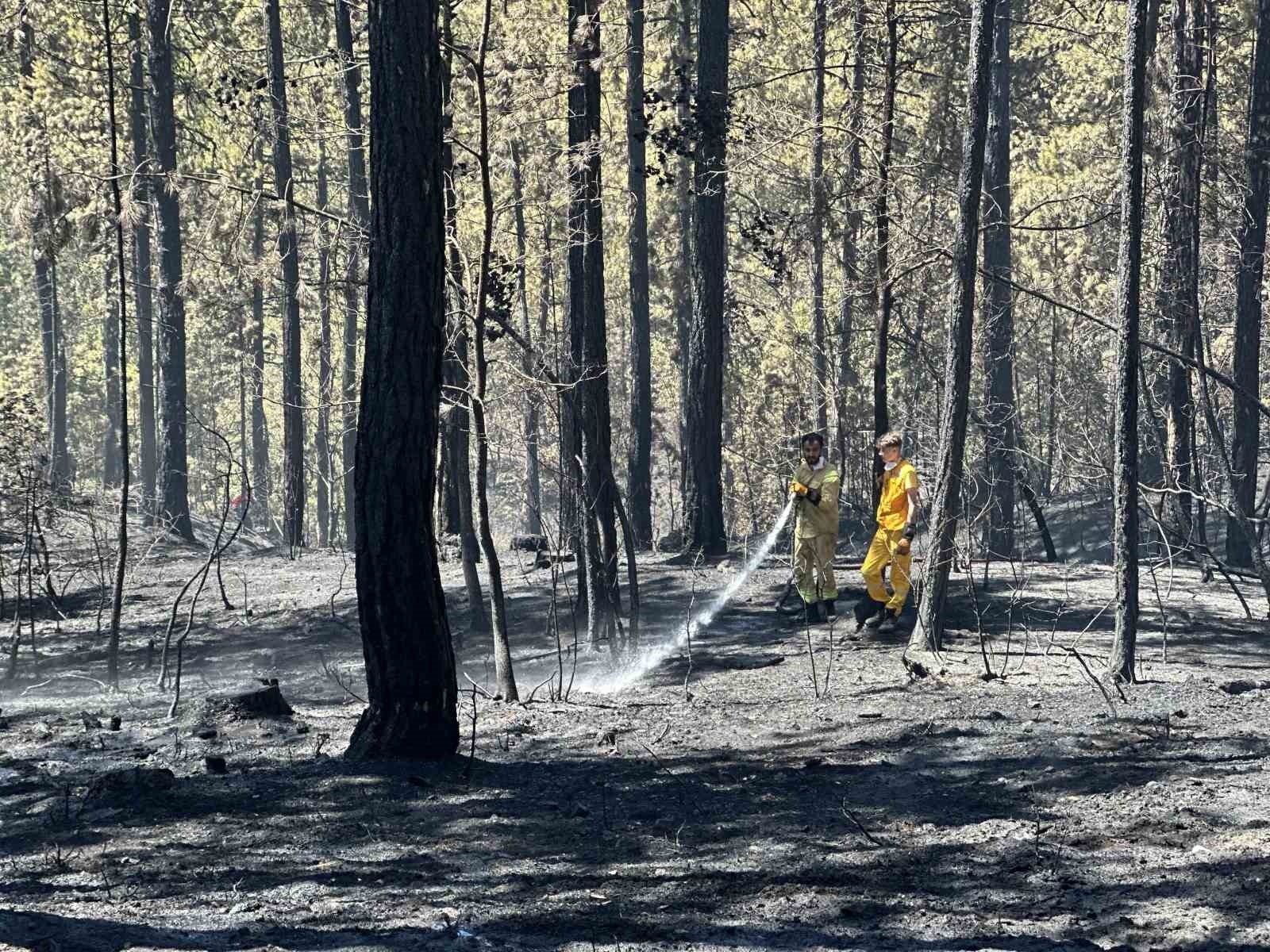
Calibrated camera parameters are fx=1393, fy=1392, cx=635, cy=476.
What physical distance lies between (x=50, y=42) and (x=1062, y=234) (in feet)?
71.1

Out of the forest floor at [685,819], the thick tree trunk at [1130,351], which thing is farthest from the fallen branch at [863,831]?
the thick tree trunk at [1130,351]

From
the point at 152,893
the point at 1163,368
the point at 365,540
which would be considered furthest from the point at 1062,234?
the point at 152,893

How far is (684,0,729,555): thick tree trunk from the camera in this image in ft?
57.6

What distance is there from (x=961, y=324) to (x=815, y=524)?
9.53 ft

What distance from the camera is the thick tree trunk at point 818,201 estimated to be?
1444cm

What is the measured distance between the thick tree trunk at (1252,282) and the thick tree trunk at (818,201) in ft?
18.6

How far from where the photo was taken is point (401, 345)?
284 inches

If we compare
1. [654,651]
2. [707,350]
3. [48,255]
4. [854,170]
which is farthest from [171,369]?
[654,651]

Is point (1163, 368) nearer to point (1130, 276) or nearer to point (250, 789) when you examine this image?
point (1130, 276)

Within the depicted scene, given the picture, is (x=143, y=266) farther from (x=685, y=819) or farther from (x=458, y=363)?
(x=685, y=819)

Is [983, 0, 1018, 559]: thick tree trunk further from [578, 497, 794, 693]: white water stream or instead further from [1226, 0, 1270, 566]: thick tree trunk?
[578, 497, 794, 693]: white water stream

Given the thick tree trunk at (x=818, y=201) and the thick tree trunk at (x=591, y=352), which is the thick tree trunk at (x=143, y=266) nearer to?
the thick tree trunk at (x=591, y=352)

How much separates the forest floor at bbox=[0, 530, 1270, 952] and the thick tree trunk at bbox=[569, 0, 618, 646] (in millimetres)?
1193

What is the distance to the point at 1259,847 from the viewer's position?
19.4ft
